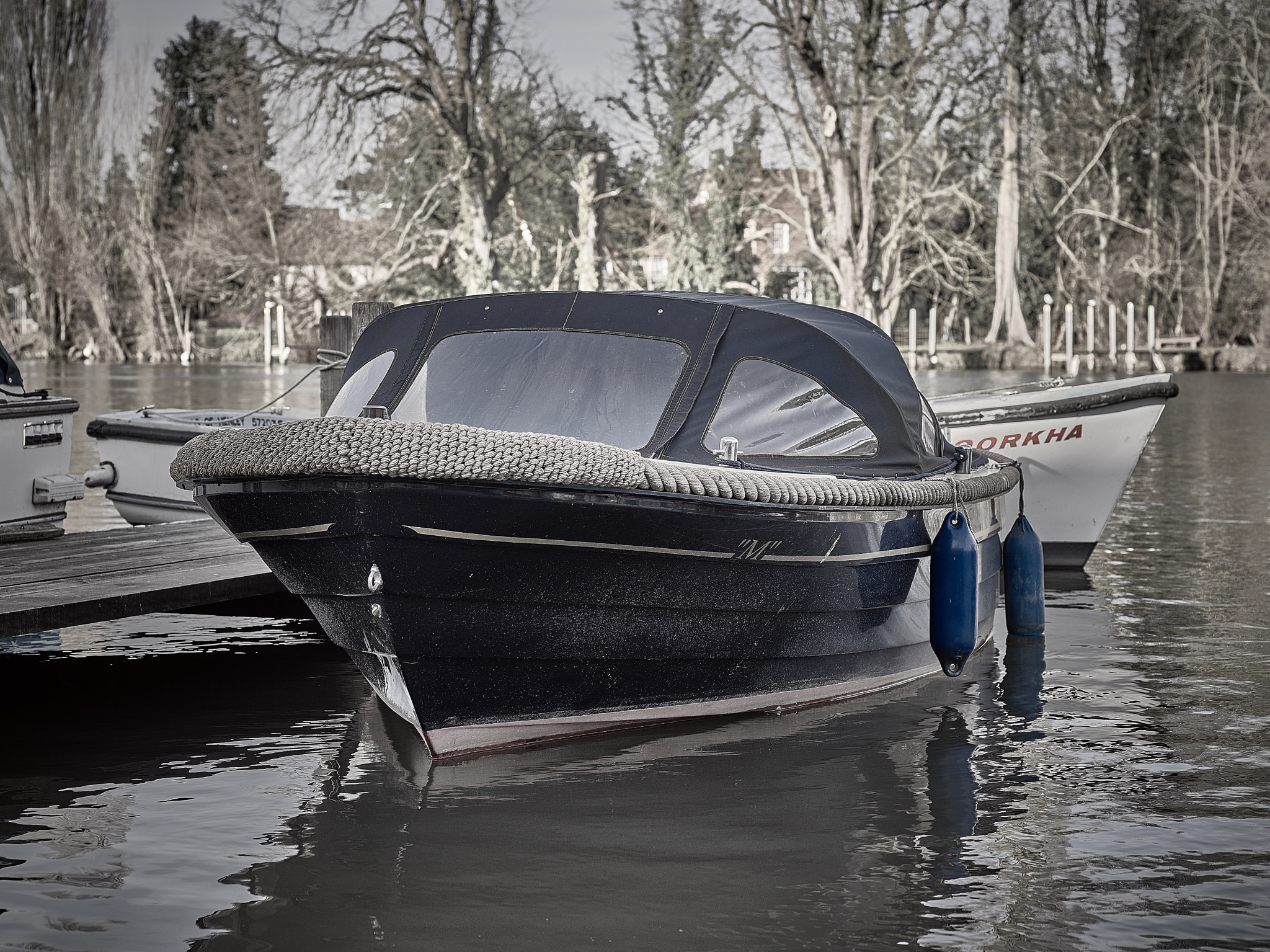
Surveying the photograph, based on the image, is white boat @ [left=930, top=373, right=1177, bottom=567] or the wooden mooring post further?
white boat @ [left=930, top=373, right=1177, bottom=567]

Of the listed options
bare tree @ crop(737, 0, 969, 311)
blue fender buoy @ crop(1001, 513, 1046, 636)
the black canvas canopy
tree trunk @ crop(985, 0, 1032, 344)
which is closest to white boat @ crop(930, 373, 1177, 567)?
blue fender buoy @ crop(1001, 513, 1046, 636)

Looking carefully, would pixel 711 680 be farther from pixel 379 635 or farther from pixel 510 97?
pixel 510 97

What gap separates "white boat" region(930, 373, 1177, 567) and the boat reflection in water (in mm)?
5408

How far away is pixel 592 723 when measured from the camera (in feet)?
21.5

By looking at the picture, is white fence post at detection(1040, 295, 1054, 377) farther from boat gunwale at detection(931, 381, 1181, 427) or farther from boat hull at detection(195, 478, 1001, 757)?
boat hull at detection(195, 478, 1001, 757)

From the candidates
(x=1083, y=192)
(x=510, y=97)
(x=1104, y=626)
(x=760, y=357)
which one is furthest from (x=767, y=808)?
(x=1083, y=192)

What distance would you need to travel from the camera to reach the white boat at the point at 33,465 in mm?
9742

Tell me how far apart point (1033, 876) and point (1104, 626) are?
196 inches

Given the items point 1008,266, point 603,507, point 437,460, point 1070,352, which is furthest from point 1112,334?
point 437,460

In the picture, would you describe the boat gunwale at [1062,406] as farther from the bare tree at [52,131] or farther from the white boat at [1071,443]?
the bare tree at [52,131]

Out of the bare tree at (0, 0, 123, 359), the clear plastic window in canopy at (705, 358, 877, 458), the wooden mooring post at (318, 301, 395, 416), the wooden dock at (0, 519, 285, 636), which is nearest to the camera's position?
the clear plastic window in canopy at (705, 358, 877, 458)

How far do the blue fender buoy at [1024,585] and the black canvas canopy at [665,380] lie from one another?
2088 mm

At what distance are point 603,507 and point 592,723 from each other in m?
1.22

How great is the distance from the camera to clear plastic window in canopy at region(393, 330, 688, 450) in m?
6.83
